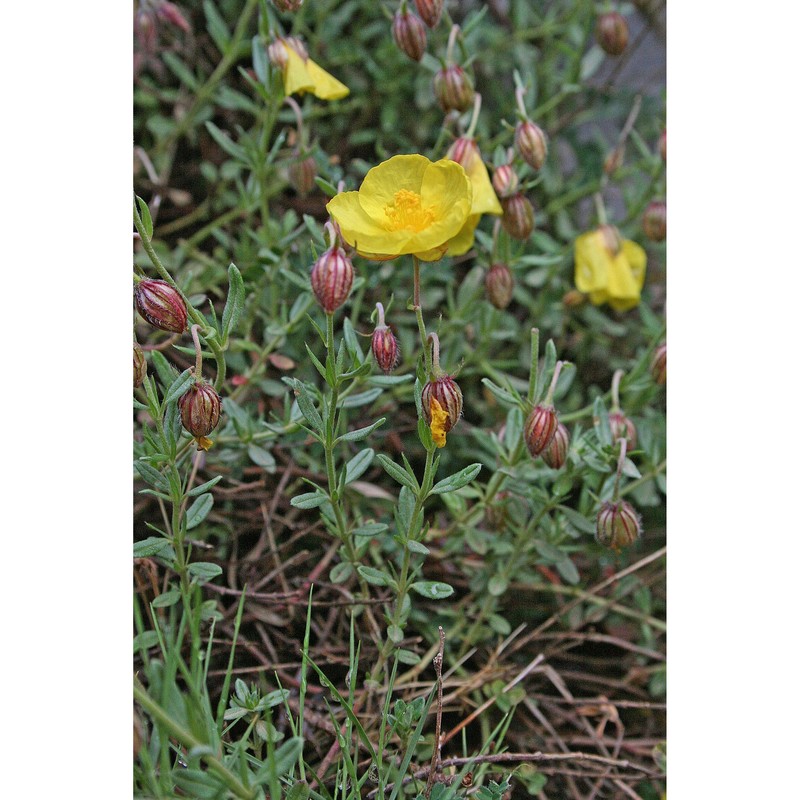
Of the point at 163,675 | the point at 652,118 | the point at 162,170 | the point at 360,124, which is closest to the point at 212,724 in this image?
the point at 163,675

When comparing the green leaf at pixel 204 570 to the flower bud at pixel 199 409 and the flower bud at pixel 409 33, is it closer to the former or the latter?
the flower bud at pixel 199 409

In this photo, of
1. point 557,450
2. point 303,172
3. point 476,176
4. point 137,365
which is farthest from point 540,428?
point 303,172

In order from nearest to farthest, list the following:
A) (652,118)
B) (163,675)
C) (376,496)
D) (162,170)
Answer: (163,675) → (376,496) → (162,170) → (652,118)

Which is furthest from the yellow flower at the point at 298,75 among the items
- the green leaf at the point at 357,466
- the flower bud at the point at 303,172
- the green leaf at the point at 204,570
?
the green leaf at the point at 204,570

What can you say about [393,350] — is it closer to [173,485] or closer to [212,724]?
[173,485]

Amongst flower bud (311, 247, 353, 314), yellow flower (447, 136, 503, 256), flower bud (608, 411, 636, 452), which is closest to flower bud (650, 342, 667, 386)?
flower bud (608, 411, 636, 452)

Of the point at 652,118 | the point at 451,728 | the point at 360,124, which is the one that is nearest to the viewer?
the point at 451,728
